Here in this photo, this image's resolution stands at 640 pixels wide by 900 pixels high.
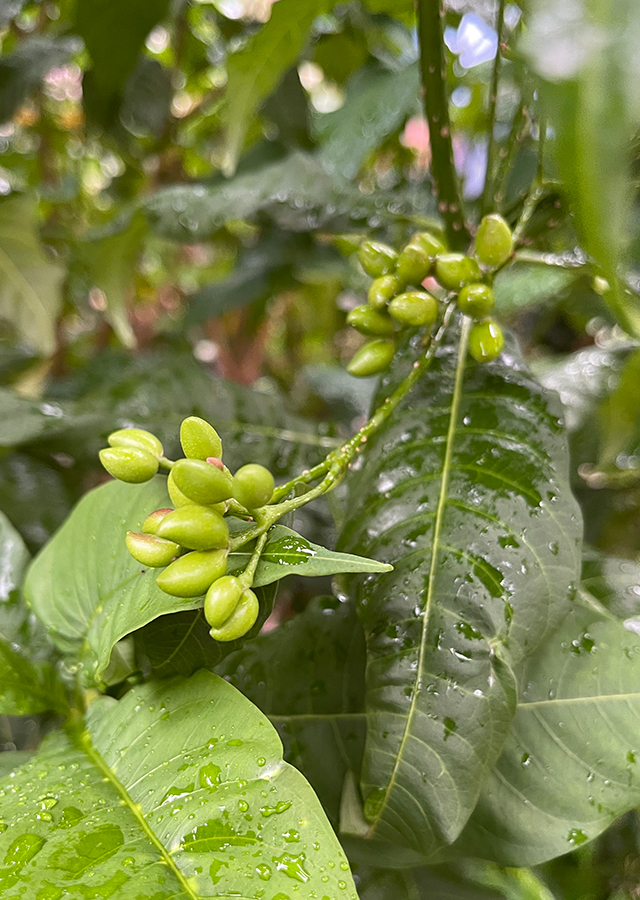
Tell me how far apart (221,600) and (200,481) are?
53 mm

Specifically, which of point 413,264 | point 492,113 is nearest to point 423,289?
point 413,264

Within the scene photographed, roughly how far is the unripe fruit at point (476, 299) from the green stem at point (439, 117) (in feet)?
0.40

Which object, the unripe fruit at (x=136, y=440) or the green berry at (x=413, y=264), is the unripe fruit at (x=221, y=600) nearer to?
the unripe fruit at (x=136, y=440)

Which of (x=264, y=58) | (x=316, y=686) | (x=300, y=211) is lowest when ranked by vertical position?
(x=316, y=686)

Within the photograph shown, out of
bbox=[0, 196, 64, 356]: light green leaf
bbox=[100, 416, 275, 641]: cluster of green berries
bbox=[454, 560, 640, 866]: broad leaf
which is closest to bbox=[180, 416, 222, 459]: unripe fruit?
bbox=[100, 416, 275, 641]: cluster of green berries

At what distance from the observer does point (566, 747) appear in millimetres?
422

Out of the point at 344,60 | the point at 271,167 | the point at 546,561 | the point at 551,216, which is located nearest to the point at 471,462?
the point at 546,561

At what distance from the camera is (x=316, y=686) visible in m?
0.46

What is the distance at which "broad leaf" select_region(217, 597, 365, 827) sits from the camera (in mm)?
441

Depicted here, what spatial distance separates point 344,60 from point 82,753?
112 centimetres

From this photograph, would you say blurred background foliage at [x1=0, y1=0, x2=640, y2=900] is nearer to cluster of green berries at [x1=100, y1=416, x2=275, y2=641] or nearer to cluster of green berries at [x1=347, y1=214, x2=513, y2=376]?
cluster of green berries at [x1=347, y1=214, x2=513, y2=376]

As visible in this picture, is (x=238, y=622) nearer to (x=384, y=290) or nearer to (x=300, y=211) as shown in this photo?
(x=384, y=290)

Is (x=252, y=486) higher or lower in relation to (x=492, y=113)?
lower

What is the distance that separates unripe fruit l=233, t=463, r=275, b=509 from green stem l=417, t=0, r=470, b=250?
1.01 ft
